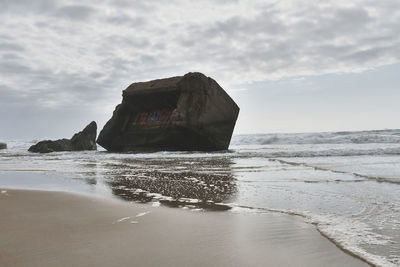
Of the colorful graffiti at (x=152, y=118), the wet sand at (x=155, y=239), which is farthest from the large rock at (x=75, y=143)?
the wet sand at (x=155, y=239)


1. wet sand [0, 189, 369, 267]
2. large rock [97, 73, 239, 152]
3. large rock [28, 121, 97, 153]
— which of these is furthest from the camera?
large rock [28, 121, 97, 153]

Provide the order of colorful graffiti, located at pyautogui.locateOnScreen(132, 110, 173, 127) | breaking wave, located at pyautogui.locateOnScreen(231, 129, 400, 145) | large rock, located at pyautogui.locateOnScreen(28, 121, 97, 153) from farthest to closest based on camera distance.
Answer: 1. breaking wave, located at pyautogui.locateOnScreen(231, 129, 400, 145)
2. large rock, located at pyautogui.locateOnScreen(28, 121, 97, 153)
3. colorful graffiti, located at pyautogui.locateOnScreen(132, 110, 173, 127)

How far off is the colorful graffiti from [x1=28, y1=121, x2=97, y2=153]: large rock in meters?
4.28

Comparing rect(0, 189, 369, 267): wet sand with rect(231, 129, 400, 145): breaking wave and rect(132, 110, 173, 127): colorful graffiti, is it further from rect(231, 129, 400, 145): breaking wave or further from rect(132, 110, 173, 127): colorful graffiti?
rect(231, 129, 400, 145): breaking wave

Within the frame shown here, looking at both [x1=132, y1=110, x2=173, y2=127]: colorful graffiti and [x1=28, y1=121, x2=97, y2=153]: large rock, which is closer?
[x1=132, y1=110, x2=173, y2=127]: colorful graffiti

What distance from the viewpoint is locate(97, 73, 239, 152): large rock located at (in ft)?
43.0

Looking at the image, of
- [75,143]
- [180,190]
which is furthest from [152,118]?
[180,190]

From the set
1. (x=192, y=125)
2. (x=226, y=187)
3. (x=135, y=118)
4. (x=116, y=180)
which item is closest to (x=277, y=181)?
(x=226, y=187)

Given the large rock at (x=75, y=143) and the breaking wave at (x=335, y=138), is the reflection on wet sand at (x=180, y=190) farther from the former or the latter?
the breaking wave at (x=335, y=138)

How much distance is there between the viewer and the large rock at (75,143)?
55.9 feet

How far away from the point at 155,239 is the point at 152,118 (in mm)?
13780

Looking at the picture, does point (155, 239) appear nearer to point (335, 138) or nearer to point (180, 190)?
point (180, 190)

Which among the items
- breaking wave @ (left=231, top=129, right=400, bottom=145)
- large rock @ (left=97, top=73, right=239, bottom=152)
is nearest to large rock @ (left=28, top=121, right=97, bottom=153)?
large rock @ (left=97, top=73, right=239, bottom=152)

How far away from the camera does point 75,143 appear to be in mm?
18797
